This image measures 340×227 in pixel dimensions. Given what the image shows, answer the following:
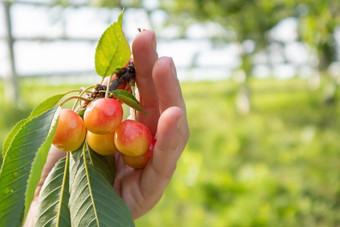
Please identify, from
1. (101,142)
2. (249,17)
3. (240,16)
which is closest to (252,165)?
(249,17)

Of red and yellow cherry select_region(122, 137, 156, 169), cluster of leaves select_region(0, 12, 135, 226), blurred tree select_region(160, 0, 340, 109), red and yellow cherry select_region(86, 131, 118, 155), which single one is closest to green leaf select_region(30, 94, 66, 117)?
cluster of leaves select_region(0, 12, 135, 226)

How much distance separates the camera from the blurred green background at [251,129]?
7.57 feet

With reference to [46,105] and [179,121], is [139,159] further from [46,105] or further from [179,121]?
[46,105]

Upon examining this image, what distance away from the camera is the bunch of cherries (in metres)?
0.70

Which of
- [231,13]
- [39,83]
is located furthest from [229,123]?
[39,83]

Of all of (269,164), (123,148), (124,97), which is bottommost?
(269,164)

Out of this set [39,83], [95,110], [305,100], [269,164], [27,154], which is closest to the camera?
[27,154]

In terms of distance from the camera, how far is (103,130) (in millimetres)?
714

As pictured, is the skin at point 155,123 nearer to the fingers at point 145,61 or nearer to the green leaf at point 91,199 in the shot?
the fingers at point 145,61

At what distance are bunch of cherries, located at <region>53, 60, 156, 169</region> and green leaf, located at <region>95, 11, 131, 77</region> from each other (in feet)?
0.12

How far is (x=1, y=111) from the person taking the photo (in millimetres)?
3559

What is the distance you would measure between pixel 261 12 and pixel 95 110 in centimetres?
319

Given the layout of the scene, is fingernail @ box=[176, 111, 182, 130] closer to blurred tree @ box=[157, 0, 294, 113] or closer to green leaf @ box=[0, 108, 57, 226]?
green leaf @ box=[0, 108, 57, 226]

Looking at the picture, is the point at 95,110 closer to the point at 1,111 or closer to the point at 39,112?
the point at 39,112
